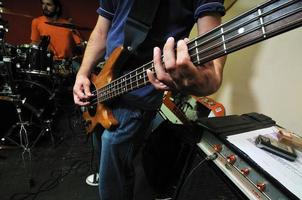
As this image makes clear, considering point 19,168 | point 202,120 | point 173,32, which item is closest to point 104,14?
point 173,32

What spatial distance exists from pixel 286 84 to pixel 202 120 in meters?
0.51

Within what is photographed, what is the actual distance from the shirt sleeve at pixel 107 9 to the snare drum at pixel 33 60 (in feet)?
3.90

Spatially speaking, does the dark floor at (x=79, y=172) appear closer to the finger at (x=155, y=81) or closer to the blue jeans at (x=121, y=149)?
the blue jeans at (x=121, y=149)

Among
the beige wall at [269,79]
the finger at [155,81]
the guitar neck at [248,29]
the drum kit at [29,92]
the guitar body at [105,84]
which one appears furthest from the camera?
the drum kit at [29,92]

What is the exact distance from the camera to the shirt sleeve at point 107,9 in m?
0.96

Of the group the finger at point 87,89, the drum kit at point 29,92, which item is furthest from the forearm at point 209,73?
the drum kit at point 29,92

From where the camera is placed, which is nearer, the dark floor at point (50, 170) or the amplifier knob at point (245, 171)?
the amplifier knob at point (245, 171)

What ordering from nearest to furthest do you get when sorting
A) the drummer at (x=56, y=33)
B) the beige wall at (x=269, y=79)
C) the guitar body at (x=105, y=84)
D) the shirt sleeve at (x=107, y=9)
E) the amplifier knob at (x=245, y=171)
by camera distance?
the amplifier knob at (x=245, y=171), the guitar body at (x=105, y=84), the shirt sleeve at (x=107, y=9), the beige wall at (x=269, y=79), the drummer at (x=56, y=33)

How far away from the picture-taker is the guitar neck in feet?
1.15

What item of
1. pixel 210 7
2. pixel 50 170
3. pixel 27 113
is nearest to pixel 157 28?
pixel 210 7

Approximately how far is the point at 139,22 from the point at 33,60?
1519mm

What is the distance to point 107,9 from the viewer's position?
0.98m

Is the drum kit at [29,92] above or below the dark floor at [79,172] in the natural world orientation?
above

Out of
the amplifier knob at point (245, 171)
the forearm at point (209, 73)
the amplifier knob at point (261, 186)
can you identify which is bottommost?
the amplifier knob at point (261, 186)
